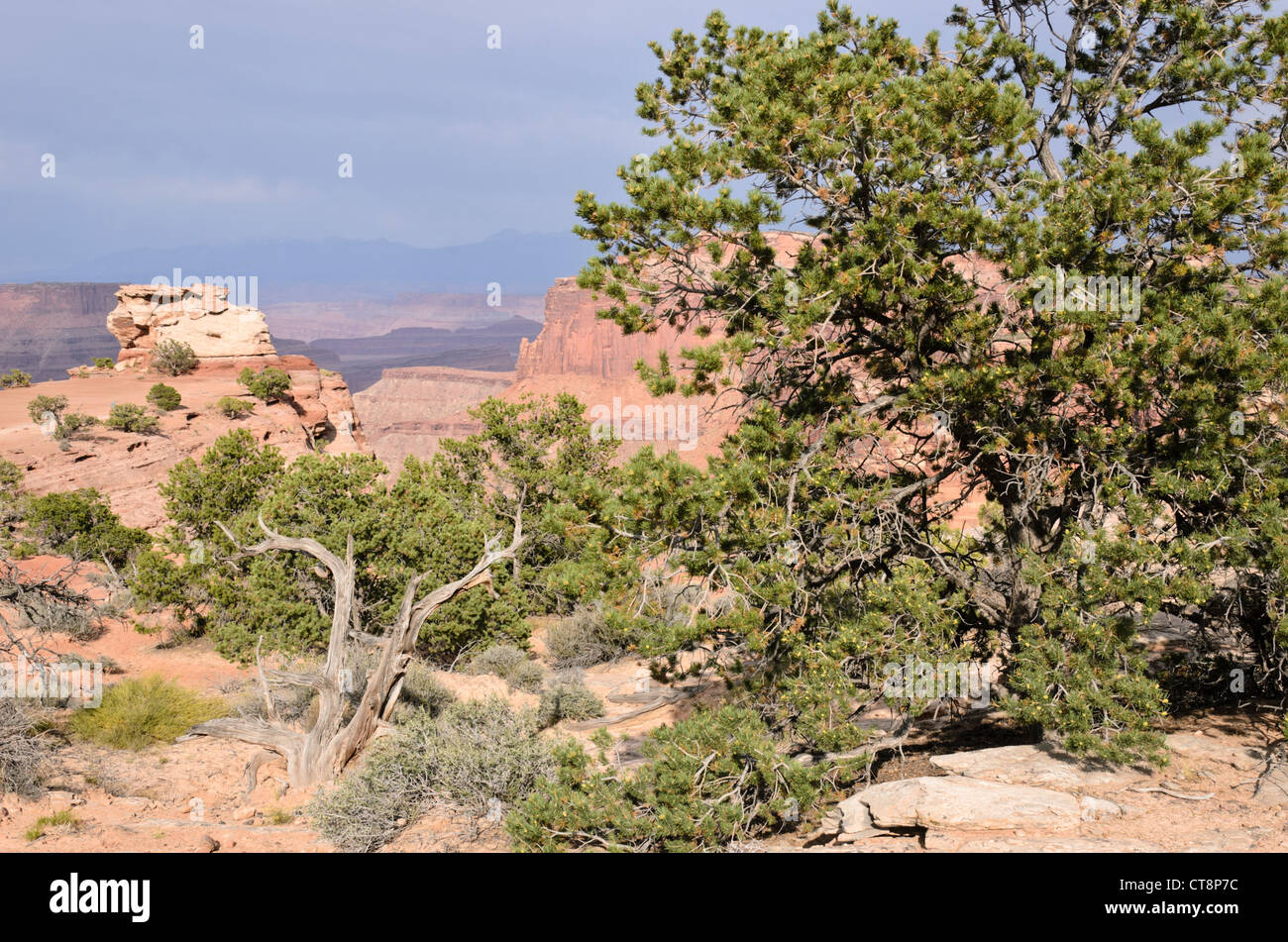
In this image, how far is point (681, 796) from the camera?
22.3 feet

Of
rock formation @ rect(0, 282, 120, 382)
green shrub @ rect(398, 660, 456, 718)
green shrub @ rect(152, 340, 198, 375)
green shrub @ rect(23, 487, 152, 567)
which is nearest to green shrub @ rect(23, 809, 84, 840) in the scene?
green shrub @ rect(398, 660, 456, 718)

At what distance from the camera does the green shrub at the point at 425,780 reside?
8664 mm

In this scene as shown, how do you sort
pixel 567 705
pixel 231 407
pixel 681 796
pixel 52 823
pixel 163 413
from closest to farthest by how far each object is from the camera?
pixel 681 796, pixel 52 823, pixel 567 705, pixel 163 413, pixel 231 407

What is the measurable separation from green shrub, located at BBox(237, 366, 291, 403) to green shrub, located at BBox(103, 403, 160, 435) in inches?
332

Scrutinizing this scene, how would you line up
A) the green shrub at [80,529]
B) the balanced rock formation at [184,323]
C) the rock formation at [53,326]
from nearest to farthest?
the green shrub at [80,529] < the balanced rock formation at [184,323] < the rock formation at [53,326]

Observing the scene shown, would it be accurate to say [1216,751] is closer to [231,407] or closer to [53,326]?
[231,407]

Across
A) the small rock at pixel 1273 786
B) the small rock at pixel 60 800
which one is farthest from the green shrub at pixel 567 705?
the small rock at pixel 1273 786

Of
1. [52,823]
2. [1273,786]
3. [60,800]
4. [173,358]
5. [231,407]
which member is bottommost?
[60,800]

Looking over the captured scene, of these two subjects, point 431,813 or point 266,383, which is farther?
point 266,383

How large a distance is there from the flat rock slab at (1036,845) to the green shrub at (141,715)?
1131 cm

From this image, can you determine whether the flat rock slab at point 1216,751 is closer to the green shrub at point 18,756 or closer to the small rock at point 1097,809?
the small rock at point 1097,809

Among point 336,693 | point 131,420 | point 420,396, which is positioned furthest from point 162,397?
point 420,396

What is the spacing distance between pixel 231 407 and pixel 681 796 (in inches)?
1802

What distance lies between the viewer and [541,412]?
24812 millimetres
